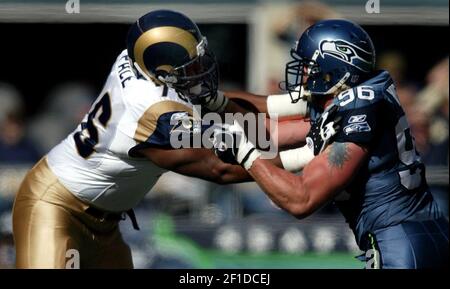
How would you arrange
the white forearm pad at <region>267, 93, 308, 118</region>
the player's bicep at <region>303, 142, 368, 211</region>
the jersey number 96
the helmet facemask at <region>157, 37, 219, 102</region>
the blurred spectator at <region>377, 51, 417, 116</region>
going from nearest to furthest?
the player's bicep at <region>303, 142, 368, 211</region>, the helmet facemask at <region>157, 37, 219, 102</region>, the jersey number 96, the white forearm pad at <region>267, 93, 308, 118</region>, the blurred spectator at <region>377, 51, 417, 116</region>

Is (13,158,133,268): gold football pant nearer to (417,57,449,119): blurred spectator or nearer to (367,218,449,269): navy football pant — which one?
(367,218,449,269): navy football pant

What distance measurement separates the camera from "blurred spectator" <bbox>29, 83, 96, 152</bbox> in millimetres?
8539

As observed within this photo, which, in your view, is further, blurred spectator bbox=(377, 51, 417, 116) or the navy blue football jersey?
blurred spectator bbox=(377, 51, 417, 116)

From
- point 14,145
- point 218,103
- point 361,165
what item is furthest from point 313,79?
point 14,145

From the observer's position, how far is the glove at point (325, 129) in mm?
4770

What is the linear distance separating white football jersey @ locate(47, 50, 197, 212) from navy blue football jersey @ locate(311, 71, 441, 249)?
0.86 meters

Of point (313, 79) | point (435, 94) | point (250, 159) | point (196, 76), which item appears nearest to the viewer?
point (250, 159)

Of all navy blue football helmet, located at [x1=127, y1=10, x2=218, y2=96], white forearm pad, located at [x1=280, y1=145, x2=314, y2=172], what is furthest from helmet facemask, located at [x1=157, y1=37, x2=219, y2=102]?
white forearm pad, located at [x1=280, y1=145, x2=314, y2=172]

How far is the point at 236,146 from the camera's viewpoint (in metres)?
4.84

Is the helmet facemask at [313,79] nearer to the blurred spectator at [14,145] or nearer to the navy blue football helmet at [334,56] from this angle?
the navy blue football helmet at [334,56]

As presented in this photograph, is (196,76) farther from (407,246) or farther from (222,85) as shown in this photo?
(222,85)

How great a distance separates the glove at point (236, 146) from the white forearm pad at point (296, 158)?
0.26 metres

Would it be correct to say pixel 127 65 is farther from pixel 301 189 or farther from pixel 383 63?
pixel 383 63

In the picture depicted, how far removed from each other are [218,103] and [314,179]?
46.9 inches
